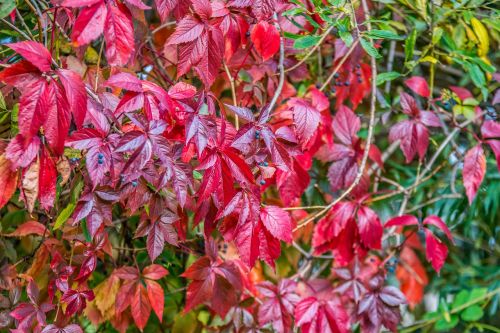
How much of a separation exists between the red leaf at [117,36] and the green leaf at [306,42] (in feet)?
1.34

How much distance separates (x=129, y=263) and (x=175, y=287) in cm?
14

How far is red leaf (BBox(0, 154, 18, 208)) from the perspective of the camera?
0.97 m

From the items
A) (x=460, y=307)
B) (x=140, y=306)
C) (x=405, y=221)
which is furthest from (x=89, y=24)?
(x=460, y=307)

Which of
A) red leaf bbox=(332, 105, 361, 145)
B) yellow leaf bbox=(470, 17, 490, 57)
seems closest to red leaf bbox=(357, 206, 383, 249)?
red leaf bbox=(332, 105, 361, 145)

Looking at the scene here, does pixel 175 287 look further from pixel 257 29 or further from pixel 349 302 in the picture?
pixel 257 29

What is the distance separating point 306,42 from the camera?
123 centimetres

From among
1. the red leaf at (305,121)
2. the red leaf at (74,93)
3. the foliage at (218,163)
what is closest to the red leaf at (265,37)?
the foliage at (218,163)

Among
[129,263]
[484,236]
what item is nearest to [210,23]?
[129,263]

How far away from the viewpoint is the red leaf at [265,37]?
4.09ft

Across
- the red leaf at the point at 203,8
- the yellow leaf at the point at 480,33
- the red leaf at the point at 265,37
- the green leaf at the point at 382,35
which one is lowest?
the yellow leaf at the point at 480,33

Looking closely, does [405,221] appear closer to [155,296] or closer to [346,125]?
[346,125]

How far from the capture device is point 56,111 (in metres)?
0.86

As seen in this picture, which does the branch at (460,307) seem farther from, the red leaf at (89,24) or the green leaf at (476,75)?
the red leaf at (89,24)

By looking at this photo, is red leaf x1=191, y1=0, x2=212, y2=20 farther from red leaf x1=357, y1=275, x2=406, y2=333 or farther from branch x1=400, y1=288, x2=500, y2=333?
branch x1=400, y1=288, x2=500, y2=333
